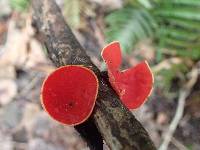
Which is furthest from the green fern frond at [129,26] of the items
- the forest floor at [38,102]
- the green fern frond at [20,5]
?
the green fern frond at [20,5]

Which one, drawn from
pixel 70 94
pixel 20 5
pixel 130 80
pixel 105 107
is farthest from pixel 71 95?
Result: pixel 20 5

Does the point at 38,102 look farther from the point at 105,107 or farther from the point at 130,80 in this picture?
the point at 105,107

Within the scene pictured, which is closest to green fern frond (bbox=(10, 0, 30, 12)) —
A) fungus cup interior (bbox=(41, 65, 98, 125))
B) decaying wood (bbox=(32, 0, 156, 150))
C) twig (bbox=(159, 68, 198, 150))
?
twig (bbox=(159, 68, 198, 150))

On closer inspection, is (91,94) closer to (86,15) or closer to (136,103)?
(136,103)

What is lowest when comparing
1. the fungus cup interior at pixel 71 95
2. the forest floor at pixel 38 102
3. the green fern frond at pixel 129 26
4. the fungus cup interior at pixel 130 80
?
the forest floor at pixel 38 102

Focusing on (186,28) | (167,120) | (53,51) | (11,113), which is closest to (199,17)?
(186,28)

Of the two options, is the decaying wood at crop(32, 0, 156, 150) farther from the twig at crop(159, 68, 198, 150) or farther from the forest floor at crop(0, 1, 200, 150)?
the twig at crop(159, 68, 198, 150)

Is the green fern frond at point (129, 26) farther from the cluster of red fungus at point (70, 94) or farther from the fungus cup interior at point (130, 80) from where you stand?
the cluster of red fungus at point (70, 94)
